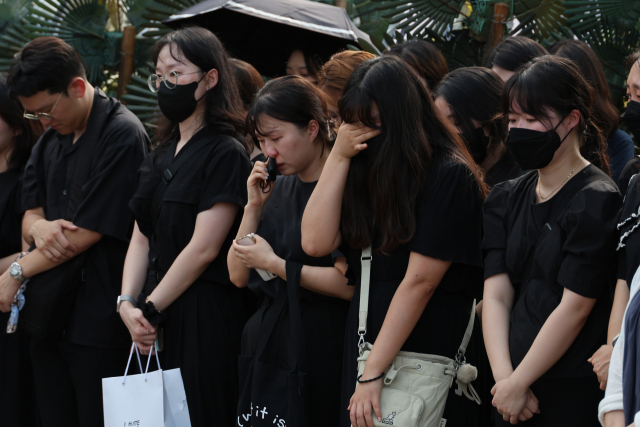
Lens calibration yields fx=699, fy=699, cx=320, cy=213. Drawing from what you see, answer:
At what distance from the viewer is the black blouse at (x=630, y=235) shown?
6.77 ft

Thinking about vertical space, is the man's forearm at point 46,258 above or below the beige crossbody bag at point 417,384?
below

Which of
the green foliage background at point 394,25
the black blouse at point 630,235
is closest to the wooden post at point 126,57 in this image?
the green foliage background at point 394,25

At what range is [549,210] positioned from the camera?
2.38 meters

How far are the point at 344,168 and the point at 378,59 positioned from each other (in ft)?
1.31

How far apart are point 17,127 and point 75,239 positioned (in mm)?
1172

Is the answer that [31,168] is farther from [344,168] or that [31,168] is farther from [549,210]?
[549,210]

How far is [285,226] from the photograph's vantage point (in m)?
2.86

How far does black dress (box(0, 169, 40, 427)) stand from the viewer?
4.03m

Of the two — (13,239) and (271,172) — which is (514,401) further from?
(13,239)

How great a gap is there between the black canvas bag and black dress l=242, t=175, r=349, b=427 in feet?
0.14

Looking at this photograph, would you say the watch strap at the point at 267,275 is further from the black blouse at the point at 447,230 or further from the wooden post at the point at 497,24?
the wooden post at the point at 497,24

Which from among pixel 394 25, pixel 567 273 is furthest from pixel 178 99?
pixel 394 25

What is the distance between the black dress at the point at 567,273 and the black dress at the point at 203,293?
128 cm

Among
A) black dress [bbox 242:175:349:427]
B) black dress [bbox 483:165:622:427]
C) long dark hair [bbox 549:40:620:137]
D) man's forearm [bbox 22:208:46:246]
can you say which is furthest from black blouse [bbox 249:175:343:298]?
man's forearm [bbox 22:208:46:246]
